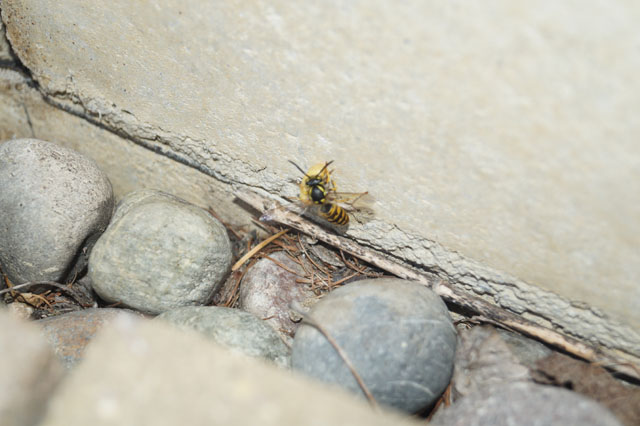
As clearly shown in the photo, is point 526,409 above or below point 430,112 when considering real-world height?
below

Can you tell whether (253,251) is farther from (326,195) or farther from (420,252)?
(420,252)

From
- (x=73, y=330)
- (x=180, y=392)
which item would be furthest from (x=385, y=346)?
(x=73, y=330)

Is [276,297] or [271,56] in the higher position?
[271,56]

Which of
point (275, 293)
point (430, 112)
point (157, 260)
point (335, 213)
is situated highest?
point (430, 112)

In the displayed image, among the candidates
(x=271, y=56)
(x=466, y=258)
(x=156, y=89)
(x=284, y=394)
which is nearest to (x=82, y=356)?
(x=284, y=394)

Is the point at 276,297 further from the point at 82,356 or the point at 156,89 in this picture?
the point at 156,89

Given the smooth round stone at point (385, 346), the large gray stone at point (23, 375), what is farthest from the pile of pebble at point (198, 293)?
the large gray stone at point (23, 375)

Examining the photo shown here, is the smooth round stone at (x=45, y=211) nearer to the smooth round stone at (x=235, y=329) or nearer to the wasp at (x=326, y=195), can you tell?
the smooth round stone at (x=235, y=329)

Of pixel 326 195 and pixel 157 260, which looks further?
pixel 157 260

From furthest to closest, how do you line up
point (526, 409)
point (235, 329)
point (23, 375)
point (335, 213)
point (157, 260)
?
point (157, 260), point (335, 213), point (235, 329), point (526, 409), point (23, 375)
